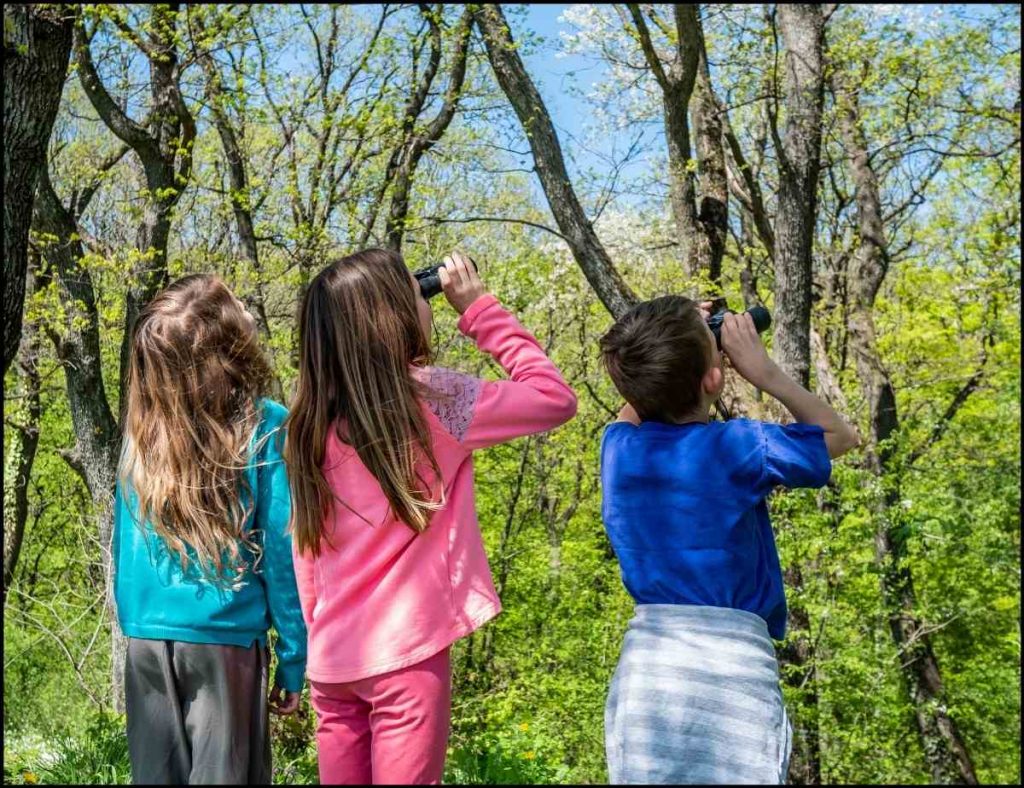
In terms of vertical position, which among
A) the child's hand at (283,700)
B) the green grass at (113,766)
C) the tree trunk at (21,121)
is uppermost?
the tree trunk at (21,121)

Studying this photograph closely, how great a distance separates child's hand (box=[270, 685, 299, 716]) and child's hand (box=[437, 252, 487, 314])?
1.01 m

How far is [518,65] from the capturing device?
7160 mm

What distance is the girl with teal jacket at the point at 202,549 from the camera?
2252mm

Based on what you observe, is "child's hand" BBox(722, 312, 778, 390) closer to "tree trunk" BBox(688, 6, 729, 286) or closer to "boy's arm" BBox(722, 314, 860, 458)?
"boy's arm" BBox(722, 314, 860, 458)

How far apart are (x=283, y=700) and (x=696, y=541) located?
1076mm

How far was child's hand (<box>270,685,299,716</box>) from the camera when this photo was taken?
96.9 inches

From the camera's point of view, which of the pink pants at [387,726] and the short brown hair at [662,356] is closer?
the pink pants at [387,726]

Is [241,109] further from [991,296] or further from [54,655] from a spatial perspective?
[54,655]

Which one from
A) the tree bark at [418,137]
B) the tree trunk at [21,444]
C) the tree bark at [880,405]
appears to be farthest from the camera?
the tree trunk at [21,444]

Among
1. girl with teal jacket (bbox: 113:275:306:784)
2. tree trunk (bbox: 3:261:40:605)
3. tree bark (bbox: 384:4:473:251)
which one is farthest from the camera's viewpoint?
tree trunk (bbox: 3:261:40:605)

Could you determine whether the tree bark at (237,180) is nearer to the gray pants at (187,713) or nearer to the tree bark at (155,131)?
the tree bark at (155,131)

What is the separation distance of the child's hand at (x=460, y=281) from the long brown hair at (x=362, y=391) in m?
0.15

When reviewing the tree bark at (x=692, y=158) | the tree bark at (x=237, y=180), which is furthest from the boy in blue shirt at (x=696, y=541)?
the tree bark at (x=237, y=180)

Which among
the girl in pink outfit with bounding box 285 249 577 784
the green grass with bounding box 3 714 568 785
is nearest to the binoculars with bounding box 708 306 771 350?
the girl in pink outfit with bounding box 285 249 577 784
